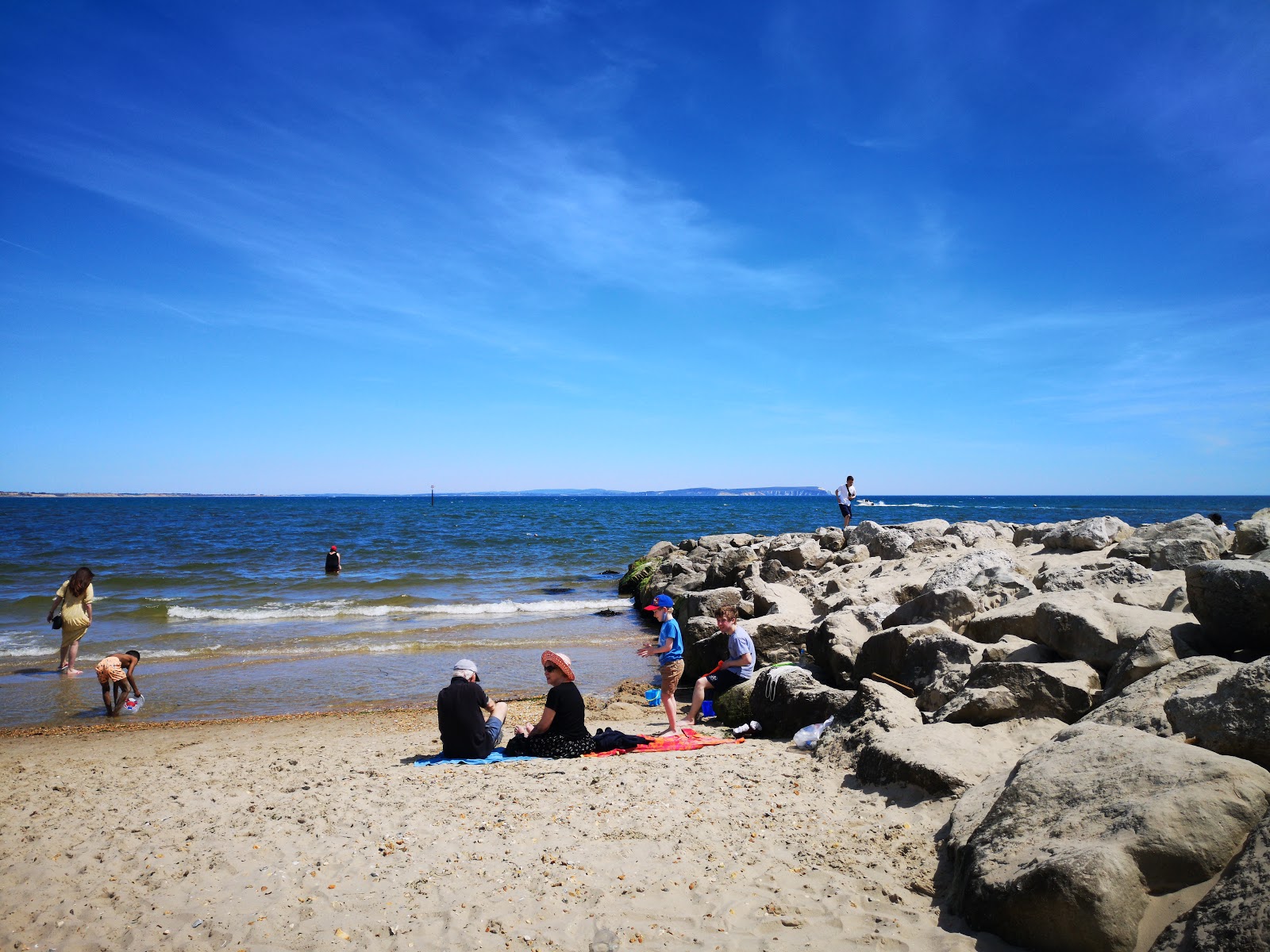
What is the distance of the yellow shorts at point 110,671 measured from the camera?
10.9m

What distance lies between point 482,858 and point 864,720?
3.37 meters

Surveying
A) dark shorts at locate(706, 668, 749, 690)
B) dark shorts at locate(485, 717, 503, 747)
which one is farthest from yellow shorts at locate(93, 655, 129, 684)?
dark shorts at locate(706, 668, 749, 690)

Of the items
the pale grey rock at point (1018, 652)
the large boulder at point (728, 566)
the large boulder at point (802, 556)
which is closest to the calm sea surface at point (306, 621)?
the large boulder at point (728, 566)

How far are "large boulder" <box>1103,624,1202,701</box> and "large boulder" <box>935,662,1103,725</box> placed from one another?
157 millimetres

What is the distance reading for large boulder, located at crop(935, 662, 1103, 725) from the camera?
572 cm

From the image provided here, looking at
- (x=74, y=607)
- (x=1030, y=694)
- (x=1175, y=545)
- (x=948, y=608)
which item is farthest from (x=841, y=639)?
(x=74, y=607)

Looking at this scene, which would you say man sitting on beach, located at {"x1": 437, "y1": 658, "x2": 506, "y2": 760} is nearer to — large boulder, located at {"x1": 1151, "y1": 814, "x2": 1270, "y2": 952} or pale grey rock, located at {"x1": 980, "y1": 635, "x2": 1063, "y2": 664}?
pale grey rock, located at {"x1": 980, "y1": 635, "x2": 1063, "y2": 664}

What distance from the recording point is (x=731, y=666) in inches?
368

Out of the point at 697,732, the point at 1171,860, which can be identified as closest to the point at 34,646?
the point at 697,732

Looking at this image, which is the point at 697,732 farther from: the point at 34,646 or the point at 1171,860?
the point at 34,646

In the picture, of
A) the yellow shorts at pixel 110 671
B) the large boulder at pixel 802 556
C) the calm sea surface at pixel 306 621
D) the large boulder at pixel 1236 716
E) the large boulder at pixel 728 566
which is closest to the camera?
the large boulder at pixel 1236 716

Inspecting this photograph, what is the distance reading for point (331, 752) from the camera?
8.48 meters

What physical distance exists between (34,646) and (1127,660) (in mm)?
18451

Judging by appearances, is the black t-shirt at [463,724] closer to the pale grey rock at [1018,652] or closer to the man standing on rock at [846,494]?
the pale grey rock at [1018,652]
